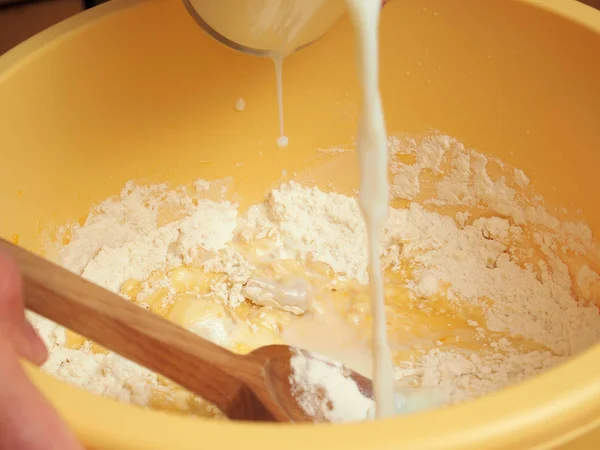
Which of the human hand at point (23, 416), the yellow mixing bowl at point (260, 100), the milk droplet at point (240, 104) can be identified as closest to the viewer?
the human hand at point (23, 416)

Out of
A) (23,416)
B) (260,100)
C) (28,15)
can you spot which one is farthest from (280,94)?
(23,416)

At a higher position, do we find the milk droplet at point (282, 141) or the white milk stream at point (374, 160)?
the milk droplet at point (282, 141)

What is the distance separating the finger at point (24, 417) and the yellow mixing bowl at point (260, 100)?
348 mm

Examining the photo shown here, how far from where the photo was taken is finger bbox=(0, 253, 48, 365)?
0.44 m

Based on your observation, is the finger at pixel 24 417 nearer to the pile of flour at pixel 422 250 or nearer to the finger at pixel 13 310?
the finger at pixel 13 310

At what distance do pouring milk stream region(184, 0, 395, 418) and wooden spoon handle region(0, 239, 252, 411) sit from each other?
188mm

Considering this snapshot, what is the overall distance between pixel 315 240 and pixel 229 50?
29 cm

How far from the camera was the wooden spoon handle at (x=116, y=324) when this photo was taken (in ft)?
1.58

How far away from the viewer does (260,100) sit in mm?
868

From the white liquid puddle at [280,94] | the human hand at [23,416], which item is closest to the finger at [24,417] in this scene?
the human hand at [23,416]

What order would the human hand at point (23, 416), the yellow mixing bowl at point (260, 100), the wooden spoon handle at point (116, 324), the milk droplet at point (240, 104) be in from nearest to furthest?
the human hand at point (23, 416) < the wooden spoon handle at point (116, 324) < the yellow mixing bowl at point (260, 100) < the milk droplet at point (240, 104)

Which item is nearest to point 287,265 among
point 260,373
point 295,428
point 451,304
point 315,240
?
point 315,240

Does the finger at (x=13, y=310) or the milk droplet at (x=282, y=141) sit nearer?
the finger at (x=13, y=310)

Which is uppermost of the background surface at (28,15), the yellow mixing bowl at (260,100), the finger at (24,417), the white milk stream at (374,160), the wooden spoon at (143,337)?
the background surface at (28,15)
